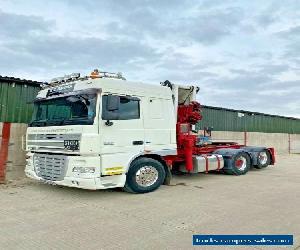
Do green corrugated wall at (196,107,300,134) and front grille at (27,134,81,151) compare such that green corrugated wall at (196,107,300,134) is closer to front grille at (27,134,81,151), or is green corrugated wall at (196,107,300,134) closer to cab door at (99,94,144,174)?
cab door at (99,94,144,174)

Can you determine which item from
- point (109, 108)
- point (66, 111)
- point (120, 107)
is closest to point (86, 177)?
point (109, 108)

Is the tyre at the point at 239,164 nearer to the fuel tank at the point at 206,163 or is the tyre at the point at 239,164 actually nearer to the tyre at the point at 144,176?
the fuel tank at the point at 206,163

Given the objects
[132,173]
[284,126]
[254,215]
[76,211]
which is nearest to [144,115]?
[132,173]

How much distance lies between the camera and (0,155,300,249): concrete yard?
5.34m

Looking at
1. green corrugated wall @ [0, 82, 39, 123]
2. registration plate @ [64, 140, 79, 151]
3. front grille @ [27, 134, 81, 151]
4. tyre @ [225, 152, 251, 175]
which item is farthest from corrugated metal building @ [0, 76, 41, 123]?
tyre @ [225, 152, 251, 175]

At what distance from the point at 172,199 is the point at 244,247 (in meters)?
3.32

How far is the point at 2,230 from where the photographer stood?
5.80 m

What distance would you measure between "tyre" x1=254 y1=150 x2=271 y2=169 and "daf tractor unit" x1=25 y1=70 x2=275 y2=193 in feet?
15.4

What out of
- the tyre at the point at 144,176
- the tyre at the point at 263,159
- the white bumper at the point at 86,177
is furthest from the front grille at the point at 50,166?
the tyre at the point at 263,159

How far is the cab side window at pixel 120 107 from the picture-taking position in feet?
26.6

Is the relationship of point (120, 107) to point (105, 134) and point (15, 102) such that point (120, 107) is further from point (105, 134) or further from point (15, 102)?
point (15, 102)

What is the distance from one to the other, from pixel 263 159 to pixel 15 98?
394 inches

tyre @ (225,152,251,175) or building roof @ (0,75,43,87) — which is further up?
building roof @ (0,75,43,87)

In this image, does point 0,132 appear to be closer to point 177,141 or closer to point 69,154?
point 69,154
